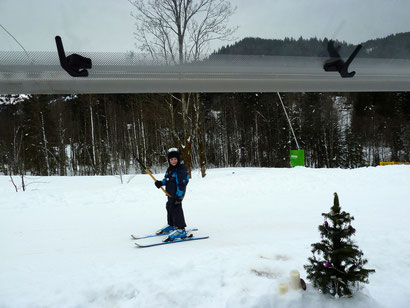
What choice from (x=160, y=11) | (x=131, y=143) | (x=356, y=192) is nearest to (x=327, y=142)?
(x=131, y=143)

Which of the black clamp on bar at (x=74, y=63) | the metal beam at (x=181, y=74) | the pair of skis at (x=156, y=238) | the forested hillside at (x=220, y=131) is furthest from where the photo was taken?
the forested hillside at (x=220, y=131)

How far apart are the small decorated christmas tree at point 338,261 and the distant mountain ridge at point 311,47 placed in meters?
1.25

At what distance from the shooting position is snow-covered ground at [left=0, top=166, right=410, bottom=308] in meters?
2.78

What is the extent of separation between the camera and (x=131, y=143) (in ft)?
85.5

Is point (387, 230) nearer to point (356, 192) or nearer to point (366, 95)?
point (356, 192)

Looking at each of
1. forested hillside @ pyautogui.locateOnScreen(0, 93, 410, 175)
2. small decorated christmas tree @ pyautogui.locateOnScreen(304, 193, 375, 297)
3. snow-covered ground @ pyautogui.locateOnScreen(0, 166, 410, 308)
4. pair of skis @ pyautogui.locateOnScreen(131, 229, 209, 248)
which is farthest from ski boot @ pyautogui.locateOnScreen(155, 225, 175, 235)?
forested hillside @ pyautogui.locateOnScreen(0, 93, 410, 175)

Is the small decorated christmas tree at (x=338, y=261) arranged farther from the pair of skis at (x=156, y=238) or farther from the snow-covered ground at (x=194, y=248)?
the pair of skis at (x=156, y=238)

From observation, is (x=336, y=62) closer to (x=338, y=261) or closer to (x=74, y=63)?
(x=338, y=261)

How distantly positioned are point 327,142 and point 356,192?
22840 mm

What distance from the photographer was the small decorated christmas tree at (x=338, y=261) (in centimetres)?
236

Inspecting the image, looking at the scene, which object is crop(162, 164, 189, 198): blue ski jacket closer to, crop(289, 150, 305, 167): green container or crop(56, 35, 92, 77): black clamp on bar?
crop(56, 35, 92, 77): black clamp on bar

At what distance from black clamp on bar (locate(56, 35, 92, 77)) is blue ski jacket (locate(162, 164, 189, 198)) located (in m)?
2.93

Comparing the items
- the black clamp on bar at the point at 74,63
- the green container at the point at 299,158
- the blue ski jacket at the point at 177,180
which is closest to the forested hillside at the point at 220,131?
the green container at the point at 299,158

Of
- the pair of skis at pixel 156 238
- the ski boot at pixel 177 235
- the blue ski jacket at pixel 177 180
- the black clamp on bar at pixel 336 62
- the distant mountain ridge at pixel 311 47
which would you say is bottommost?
the pair of skis at pixel 156 238
